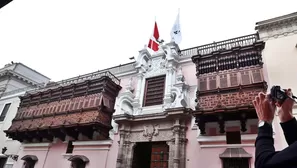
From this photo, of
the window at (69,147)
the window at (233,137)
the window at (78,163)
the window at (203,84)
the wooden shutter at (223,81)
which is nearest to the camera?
the window at (233,137)

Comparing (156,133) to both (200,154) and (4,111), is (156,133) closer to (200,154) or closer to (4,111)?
(200,154)

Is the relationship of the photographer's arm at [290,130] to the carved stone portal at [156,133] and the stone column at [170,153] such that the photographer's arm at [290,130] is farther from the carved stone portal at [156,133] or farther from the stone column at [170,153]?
the stone column at [170,153]

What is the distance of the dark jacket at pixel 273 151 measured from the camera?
3.90 feet

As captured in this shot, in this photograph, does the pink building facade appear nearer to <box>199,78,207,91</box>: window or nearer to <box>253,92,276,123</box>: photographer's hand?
<box>199,78,207,91</box>: window

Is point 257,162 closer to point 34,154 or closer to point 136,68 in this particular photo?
point 136,68

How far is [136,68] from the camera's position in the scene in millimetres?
13688

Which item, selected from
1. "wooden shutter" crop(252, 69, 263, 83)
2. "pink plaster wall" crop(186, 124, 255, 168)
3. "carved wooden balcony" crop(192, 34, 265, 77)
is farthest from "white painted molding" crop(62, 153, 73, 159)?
"wooden shutter" crop(252, 69, 263, 83)

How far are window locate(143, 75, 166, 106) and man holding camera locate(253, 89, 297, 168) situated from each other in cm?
1021

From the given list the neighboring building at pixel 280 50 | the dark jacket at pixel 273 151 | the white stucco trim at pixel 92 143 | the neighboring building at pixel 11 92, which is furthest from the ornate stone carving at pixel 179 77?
the neighboring building at pixel 11 92

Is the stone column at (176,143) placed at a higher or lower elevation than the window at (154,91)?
lower

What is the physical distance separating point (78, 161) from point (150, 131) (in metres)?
5.13

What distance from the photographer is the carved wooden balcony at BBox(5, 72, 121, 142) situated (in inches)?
485

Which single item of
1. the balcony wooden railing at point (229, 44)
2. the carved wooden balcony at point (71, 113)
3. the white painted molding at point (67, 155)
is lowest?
the white painted molding at point (67, 155)

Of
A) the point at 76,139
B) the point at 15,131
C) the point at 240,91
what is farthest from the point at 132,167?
the point at 15,131
